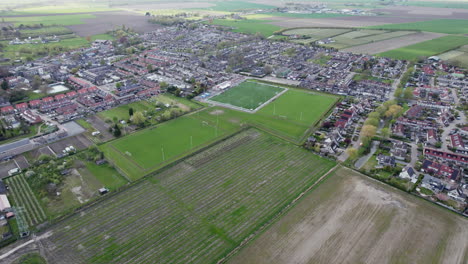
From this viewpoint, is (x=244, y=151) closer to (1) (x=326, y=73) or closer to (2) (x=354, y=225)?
(2) (x=354, y=225)

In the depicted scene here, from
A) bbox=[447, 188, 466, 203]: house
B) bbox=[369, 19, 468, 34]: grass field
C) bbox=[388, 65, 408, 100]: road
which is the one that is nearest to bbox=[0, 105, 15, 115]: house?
bbox=[447, 188, 466, 203]: house

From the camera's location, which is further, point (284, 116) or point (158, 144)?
point (284, 116)

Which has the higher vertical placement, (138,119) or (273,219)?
(138,119)

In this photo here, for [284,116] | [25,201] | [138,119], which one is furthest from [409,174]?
[25,201]

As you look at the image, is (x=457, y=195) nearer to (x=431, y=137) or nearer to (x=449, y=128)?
(x=431, y=137)

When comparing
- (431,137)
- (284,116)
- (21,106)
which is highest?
(431,137)

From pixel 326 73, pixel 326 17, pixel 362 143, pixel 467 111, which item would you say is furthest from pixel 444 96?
pixel 326 17
